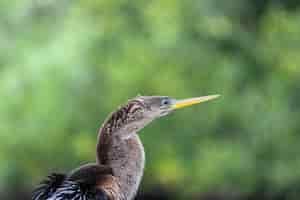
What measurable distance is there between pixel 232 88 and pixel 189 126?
621mm

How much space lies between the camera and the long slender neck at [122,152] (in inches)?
194

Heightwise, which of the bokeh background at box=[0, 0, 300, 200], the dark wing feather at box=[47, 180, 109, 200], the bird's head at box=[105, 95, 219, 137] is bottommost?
the bokeh background at box=[0, 0, 300, 200]

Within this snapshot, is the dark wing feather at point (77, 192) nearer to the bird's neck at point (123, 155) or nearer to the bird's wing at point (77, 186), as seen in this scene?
the bird's wing at point (77, 186)

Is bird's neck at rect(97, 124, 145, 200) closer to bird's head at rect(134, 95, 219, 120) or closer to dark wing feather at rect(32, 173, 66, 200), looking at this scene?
bird's head at rect(134, 95, 219, 120)

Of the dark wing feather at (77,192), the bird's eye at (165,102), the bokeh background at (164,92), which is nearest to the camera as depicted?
the dark wing feather at (77,192)

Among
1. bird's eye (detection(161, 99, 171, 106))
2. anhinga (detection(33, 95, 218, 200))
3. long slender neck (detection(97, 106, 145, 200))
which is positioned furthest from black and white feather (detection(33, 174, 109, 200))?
bird's eye (detection(161, 99, 171, 106))

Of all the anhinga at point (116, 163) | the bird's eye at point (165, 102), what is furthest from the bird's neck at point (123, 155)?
the bird's eye at point (165, 102)

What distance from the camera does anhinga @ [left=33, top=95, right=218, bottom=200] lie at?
15.7ft

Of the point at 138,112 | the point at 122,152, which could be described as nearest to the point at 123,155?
the point at 122,152

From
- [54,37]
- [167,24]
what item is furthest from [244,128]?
[54,37]

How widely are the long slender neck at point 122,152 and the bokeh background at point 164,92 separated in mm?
5507

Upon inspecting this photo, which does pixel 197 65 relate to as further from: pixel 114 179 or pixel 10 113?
pixel 114 179

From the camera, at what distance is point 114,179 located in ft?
16.0

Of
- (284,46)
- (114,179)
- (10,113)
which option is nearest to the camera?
(114,179)
